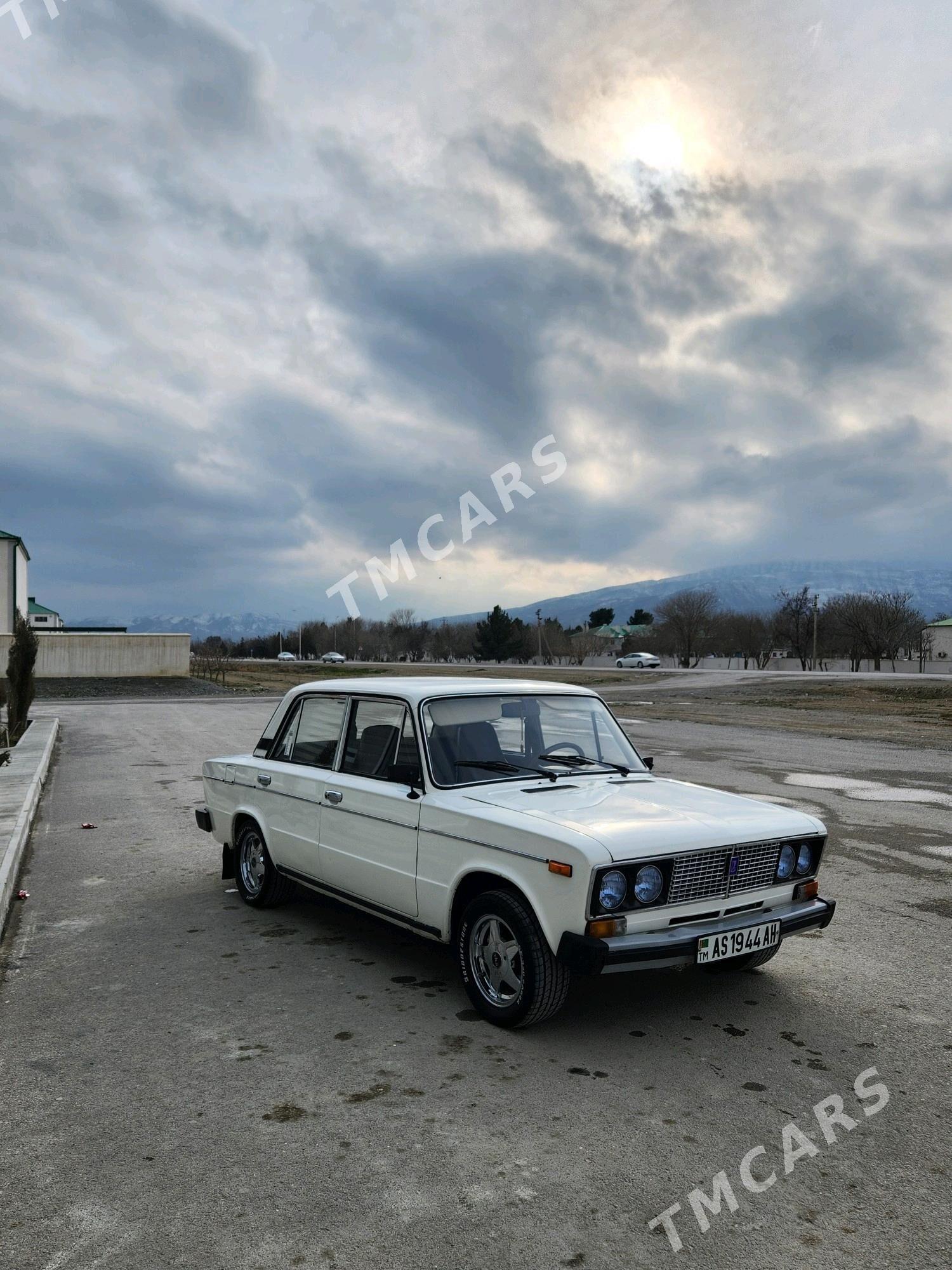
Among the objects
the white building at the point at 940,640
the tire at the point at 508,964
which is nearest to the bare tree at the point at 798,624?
the white building at the point at 940,640

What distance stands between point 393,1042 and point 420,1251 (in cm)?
147

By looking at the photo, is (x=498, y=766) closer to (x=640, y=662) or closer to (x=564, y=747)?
(x=564, y=747)

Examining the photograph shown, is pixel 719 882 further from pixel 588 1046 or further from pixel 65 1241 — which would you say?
pixel 65 1241

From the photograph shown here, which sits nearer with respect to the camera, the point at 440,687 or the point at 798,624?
the point at 440,687

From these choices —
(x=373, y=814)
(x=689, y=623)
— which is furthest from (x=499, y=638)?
(x=373, y=814)

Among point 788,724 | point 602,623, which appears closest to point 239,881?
point 788,724

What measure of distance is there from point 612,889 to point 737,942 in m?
0.76

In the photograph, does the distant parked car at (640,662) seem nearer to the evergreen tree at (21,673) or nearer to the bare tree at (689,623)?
the bare tree at (689,623)

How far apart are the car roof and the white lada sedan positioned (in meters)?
0.02

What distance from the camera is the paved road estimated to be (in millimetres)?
2785

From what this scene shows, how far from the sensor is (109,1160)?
318cm

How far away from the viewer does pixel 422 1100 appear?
11.8ft

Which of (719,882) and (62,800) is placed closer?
(719,882)

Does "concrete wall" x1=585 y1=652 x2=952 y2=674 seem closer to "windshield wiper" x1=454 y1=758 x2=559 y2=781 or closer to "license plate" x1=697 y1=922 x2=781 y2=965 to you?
"windshield wiper" x1=454 y1=758 x2=559 y2=781
